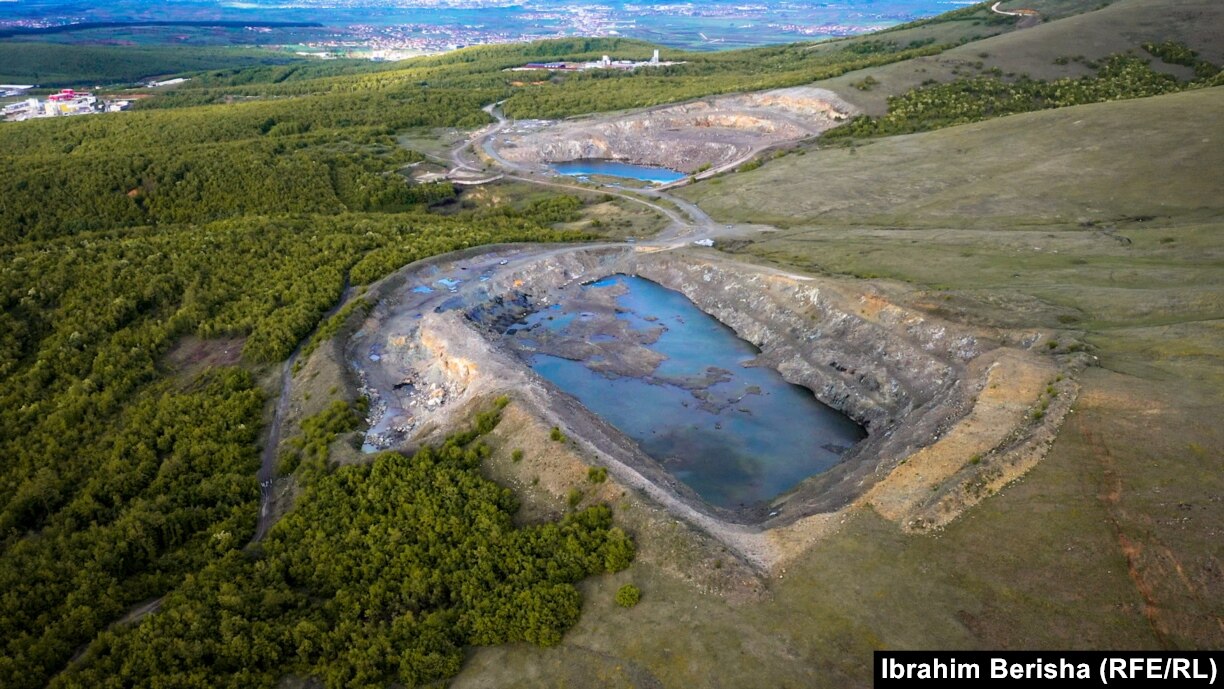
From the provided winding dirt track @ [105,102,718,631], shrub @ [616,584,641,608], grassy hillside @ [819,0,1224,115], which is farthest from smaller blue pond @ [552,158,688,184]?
shrub @ [616,584,641,608]

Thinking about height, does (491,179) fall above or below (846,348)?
above

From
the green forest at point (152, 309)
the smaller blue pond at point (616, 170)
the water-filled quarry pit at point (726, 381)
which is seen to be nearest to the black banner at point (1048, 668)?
the water-filled quarry pit at point (726, 381)

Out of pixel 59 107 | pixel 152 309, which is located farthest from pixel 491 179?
pixel 59 107

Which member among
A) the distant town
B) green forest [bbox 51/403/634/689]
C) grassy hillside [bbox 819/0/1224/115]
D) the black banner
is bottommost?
green forest [bbox 51/403/634/689]

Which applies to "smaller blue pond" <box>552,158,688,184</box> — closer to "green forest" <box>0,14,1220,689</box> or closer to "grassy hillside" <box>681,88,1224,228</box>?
"grassy hillside" <box>681,88,1224,228</box>

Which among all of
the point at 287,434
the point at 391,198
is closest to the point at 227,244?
the point at 391,198

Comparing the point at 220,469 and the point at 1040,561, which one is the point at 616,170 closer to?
the point at 220,469

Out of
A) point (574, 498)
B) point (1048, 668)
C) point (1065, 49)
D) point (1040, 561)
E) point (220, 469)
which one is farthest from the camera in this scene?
point (1065, 49)

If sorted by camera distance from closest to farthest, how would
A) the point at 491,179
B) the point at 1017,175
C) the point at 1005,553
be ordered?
the point at 1005,553, the point at 1017,175, the point at 491,179
